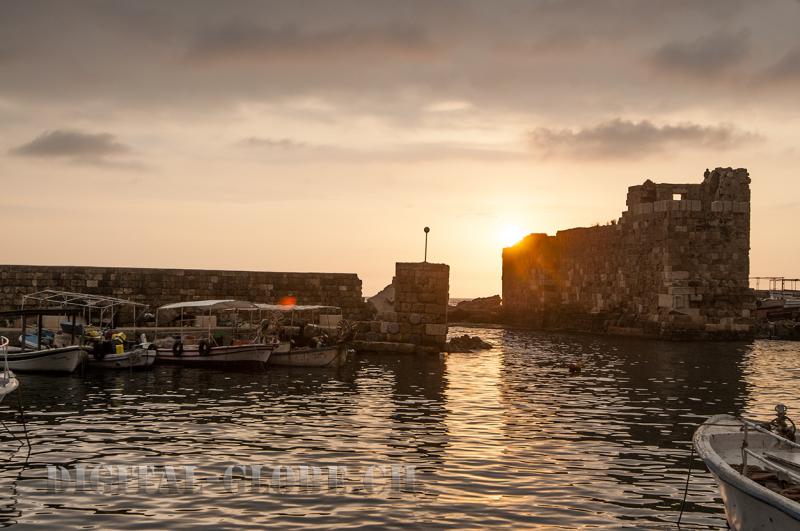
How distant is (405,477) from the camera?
12.1 meters

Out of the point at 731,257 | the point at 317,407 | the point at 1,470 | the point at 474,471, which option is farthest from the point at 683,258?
the point at 1,470

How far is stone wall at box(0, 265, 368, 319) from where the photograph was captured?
35531mm

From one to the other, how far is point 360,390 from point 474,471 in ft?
32.4

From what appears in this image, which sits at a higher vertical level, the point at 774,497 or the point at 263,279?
the point at 263,279

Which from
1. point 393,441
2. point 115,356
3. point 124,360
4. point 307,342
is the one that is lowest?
point 393,441

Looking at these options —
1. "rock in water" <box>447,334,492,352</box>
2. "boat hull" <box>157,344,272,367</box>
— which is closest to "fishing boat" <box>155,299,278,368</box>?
"boat hull" <box>157,344,272,367</box>

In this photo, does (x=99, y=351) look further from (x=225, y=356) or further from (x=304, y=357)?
(x=304, y=357)

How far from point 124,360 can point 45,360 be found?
98.9 inches

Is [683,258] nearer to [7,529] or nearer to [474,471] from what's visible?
[474,471]

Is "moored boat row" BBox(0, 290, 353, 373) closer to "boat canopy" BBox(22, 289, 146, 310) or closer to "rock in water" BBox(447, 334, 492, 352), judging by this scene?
"boat canopy" BBox(22, 289, 146, 310)

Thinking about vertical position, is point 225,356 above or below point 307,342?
below

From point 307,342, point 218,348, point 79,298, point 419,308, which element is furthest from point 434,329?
point 79,298

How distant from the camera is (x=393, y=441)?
48.9ft

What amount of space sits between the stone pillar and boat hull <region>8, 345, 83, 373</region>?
1258 centimetres
